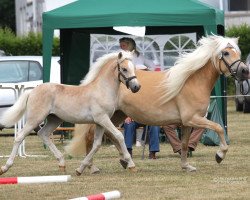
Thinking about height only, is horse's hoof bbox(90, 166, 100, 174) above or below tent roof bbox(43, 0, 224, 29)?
below

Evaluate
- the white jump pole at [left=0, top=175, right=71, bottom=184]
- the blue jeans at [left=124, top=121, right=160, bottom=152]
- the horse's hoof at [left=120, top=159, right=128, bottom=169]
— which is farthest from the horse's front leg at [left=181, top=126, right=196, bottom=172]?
the white jump pole at [left=0, top=175, right=71, bottom=184]

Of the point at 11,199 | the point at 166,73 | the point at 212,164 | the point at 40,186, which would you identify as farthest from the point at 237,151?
the point at 11,199

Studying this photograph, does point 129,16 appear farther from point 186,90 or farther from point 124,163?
point 124,163

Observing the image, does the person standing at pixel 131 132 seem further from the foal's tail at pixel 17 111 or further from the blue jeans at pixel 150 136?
the foal's tail at pixel 17 111

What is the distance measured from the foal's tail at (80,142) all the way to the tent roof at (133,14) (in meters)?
4.13

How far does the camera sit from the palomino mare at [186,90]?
13695mm

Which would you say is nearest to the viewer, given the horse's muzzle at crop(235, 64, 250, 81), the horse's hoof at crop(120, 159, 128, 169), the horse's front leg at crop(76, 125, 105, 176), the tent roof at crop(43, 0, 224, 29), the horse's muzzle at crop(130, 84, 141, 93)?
the horse's muzzle at crop(130, 84, 141, 93)

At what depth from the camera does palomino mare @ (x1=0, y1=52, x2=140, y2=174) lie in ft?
43.4

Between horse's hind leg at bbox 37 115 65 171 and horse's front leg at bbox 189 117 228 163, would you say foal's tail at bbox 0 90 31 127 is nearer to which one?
horse's hind leg at bbox 37 115 65 171

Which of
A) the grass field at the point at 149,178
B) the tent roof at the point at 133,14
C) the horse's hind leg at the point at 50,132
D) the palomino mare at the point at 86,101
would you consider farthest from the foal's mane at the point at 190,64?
the tent roof at the point at 133,14

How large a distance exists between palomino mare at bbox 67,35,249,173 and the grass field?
1.76 feet

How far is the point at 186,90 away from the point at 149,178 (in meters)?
1.52

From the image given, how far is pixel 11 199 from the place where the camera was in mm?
10891

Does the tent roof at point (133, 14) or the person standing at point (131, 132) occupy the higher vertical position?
the tent roof at point (133, 14)
